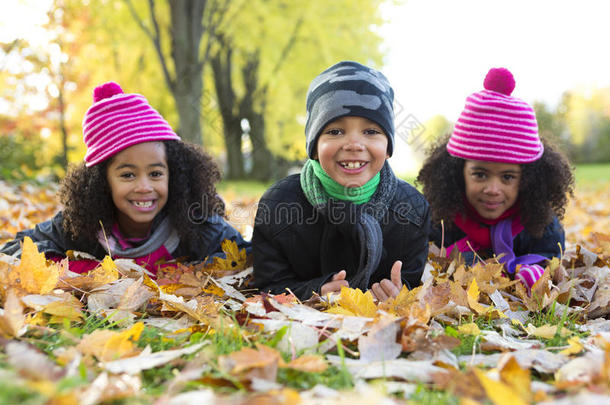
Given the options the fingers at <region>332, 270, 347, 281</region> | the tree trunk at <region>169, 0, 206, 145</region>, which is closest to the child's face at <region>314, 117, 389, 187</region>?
the fingers at <region>332, 270, 347, 281</region>

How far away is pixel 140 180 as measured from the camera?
292cm

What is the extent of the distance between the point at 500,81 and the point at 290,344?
→ 94.4 inches

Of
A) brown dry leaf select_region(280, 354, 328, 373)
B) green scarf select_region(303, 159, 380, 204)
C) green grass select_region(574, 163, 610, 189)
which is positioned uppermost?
green scarf select_region(303, 159, 380, 204)

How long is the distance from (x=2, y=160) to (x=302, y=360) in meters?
7.47

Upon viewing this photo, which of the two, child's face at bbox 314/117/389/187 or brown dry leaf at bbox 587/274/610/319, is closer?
brown dry leaf at bbox 587/274/610/319

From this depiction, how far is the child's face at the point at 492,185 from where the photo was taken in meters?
3.07

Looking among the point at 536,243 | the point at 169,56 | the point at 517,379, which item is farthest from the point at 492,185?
the point at 169,56

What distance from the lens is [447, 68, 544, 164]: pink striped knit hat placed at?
2980mm

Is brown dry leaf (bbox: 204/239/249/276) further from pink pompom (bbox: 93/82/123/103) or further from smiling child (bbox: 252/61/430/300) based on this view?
pink pompom (bbox: 93/82/123/103)

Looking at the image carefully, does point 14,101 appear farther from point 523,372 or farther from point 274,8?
point 523,372

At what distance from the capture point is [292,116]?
48.6 ft

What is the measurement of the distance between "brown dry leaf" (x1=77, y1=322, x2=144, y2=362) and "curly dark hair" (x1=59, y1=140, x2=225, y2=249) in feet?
5.92

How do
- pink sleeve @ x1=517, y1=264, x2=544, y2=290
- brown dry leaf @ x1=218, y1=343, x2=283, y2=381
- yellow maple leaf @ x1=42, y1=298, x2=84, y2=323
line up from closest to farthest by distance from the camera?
brown dry leaf @ x1=218, y1=343, x2=283, y2=381, yellow maple leaf @ x1=42, y1=298, x2=84, y2=323, pink sleeve @ x1=517, y1=264, x2=544, y2=290

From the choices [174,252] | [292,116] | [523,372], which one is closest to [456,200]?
[174,252]
